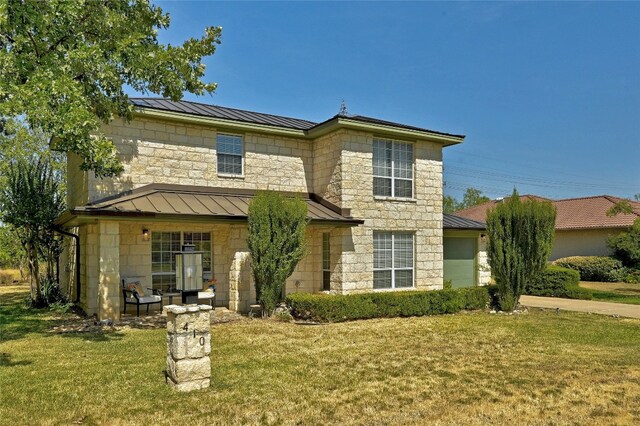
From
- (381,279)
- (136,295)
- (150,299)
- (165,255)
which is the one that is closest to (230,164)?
(165,255)

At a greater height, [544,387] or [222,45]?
[222,45]

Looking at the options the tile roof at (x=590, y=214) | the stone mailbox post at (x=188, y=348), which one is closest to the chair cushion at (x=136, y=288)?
the stone mailbox post at (x=188, y=348)

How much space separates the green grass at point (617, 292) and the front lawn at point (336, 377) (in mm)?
9016

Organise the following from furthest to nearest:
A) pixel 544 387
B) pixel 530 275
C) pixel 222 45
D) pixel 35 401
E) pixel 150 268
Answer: pixel 530 275 → pixel 150 268 → pixel 222 45 → pixel 544 387 → pixel 35 401

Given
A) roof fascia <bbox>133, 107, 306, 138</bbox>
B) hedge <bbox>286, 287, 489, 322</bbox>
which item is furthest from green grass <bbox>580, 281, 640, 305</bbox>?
roof fascia <bbox>133, 107, 306, 138</bbox>

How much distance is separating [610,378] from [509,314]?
25.1 feet

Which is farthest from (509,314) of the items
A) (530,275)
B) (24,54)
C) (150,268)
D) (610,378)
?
(24,54)

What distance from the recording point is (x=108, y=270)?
39.3ft

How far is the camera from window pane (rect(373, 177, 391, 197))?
52.3 ft

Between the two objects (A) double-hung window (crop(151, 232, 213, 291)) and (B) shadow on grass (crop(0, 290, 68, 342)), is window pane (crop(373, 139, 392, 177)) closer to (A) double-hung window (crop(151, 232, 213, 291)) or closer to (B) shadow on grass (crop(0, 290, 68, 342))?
(A) double-hung window (crop(151, 232, 213, 291))

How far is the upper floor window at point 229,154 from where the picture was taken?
15.3 metres

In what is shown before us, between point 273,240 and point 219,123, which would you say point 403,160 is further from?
point 219,123

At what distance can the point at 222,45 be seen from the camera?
517 inches

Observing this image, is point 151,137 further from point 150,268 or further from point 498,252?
point 498,252
